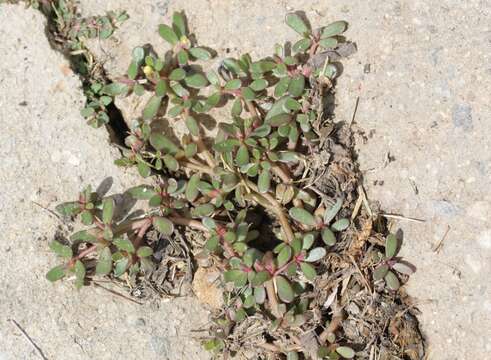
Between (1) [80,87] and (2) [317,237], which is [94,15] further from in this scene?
(2) [317,237]

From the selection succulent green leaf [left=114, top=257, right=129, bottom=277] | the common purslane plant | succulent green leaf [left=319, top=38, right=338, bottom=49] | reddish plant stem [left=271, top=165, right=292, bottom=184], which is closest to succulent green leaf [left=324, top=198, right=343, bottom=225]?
the common purslane plant

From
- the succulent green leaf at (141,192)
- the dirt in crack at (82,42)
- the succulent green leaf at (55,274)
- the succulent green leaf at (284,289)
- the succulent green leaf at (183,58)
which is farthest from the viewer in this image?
the dirt in crack at (82,42)

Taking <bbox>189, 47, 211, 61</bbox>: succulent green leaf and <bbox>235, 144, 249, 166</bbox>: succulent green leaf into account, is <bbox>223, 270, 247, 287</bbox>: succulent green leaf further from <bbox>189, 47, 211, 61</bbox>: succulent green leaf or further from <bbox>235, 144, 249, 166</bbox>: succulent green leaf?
<bbox>189, 47, 211, 61</bbox>: succulent green leaf

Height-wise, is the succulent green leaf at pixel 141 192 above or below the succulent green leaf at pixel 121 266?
above

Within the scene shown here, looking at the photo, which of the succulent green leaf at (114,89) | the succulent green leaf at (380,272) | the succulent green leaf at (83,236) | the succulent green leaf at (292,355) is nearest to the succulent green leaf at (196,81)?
the succulent green leaf at (114,89)

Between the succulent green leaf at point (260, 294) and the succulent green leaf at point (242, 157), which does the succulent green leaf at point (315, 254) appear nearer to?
the succulent green leaf at point (260, 294)

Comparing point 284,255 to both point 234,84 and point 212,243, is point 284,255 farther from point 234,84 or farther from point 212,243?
point 234,84
